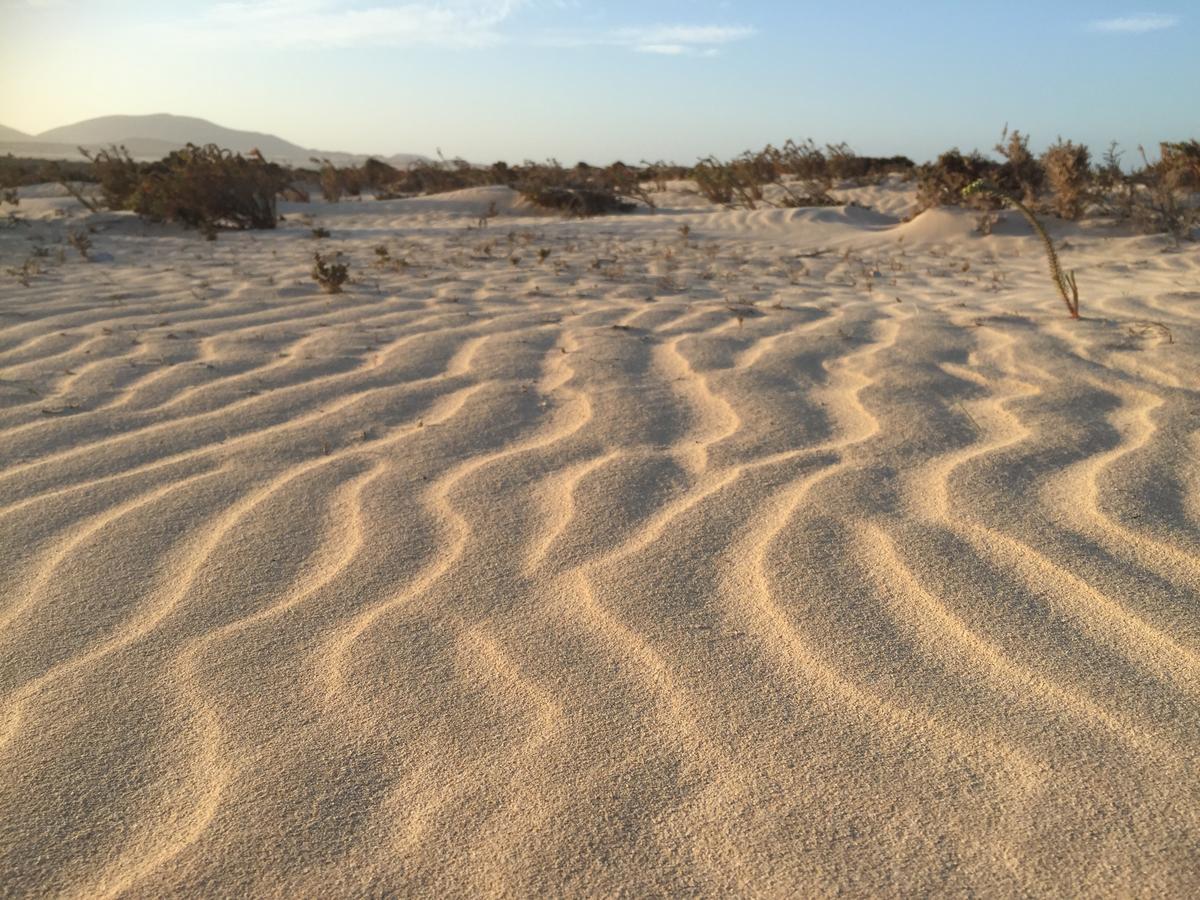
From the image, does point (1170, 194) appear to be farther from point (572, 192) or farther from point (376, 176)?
point (376, 176)

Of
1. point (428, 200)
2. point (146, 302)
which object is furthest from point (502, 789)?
point (428, 200)

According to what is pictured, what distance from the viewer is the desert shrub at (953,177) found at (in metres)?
6.77

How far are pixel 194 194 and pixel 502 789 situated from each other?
6.81 metres

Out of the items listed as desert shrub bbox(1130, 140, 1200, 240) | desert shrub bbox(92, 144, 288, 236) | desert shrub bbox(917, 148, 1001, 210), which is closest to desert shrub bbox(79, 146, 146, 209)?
desert shrub bbox(92, 144, 288, 236)

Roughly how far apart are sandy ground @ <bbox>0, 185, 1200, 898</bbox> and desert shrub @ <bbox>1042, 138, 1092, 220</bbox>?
344cm

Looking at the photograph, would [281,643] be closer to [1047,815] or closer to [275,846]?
[275,846]

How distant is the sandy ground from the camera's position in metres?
1.08

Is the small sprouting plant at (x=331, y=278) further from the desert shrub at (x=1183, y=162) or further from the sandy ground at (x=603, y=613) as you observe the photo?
the desert shrub at (x=1183, y=162)

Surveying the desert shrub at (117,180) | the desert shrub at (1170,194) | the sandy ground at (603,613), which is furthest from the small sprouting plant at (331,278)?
the desert shrub at (1170,194)

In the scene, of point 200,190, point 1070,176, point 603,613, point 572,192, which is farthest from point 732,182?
point 603,613

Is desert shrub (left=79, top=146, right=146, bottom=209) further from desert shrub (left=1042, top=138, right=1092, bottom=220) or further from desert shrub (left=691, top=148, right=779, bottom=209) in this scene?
desert shrub (left=1042, top=138, right=1092, bottom=220)

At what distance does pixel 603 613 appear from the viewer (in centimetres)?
156

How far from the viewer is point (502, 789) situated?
1.17 m

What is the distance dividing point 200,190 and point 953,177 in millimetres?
5577
